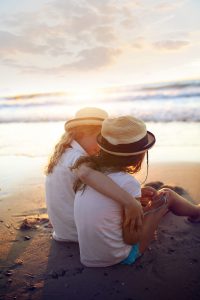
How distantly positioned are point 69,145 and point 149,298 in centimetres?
156

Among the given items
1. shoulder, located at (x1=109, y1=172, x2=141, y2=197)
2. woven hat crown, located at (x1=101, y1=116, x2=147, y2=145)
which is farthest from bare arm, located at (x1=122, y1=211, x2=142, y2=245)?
woven hat crown, located at (x1=101, y1=116, x2=147, y2=145)

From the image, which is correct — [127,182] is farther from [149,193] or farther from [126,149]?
[149,193]

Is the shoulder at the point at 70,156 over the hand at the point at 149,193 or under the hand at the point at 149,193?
over

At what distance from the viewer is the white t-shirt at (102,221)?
3.00m

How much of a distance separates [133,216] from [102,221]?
26 centimetres

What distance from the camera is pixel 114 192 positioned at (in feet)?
9.46

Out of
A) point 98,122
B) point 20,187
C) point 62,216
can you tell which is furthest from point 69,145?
point 20,187

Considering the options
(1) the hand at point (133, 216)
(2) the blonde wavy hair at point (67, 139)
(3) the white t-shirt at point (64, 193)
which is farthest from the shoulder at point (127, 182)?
(2) the blonde wavy hair at point (67, 139)

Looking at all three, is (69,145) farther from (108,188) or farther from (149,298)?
(149,298)

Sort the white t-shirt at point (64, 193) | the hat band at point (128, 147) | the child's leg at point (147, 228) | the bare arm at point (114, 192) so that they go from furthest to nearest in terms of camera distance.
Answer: the white t-shirt at point (64, 193) → the child's leg at point (147, 228) → the hat band at point (128, 147) → the bare arm at point (114, 192)

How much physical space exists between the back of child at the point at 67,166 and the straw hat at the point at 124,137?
450mm

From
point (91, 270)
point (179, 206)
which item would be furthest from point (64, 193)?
point (179, 206)

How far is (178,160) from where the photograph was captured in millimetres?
6688

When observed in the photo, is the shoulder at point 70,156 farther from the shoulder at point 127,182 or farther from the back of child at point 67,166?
the shoulder at point 127,182
